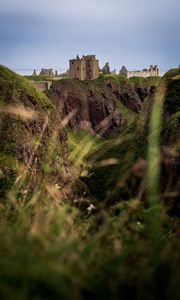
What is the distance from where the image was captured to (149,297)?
3082mm

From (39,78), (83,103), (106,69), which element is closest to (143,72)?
(106,69)

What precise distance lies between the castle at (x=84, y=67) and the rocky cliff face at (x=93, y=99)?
410cm

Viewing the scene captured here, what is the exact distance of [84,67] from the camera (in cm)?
14500

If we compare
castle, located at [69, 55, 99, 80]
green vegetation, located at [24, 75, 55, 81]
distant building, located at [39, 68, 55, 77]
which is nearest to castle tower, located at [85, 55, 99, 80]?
castle, located at [69, 55, 99, 80]

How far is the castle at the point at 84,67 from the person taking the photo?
144m

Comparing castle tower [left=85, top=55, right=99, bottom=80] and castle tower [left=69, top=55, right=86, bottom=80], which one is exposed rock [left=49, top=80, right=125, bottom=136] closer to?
castle tower [left=85, top=55, right=99, bottom=80]

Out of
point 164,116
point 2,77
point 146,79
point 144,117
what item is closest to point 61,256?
point 164,116

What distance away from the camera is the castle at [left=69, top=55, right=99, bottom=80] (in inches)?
5664

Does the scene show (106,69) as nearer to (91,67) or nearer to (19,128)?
Answer: (91,67)

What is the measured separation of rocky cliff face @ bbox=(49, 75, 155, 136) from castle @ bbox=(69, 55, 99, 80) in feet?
13.5

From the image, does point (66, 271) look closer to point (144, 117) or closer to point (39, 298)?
point (39, 298)

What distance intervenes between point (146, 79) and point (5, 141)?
108 metres

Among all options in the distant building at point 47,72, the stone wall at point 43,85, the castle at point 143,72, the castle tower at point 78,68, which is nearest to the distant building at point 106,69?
the castle at point 143,72

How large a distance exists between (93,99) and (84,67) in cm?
1258
